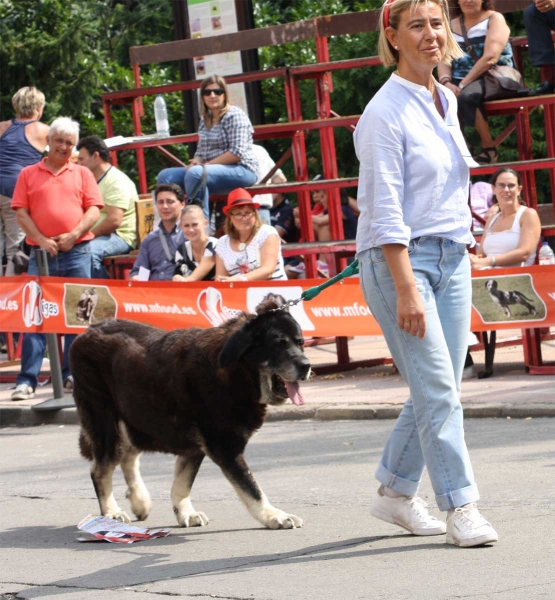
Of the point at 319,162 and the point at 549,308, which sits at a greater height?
the point at 319,162

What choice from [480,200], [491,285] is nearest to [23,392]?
[491,285]

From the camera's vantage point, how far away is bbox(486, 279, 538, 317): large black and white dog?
1025 centimetres

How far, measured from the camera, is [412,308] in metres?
4.98

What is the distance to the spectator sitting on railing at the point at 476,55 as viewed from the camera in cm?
1161

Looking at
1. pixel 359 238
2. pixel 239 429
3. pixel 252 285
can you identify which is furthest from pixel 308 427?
pixel 359 238

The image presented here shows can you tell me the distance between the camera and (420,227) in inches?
202

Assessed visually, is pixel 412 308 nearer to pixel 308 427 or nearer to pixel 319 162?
pixel 308 427

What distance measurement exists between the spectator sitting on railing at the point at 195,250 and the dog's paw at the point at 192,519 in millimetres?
5523

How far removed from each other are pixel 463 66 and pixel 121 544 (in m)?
7.29

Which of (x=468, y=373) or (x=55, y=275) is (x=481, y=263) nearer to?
(x=468, y=373)

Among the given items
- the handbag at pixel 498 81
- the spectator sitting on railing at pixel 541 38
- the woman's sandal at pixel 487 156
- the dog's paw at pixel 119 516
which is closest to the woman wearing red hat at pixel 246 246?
the woman's sandal at pixel 487 156

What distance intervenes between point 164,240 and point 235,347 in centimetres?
658

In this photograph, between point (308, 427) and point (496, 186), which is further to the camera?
point (496, 186)

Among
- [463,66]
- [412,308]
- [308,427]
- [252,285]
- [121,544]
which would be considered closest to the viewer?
[412,308]
